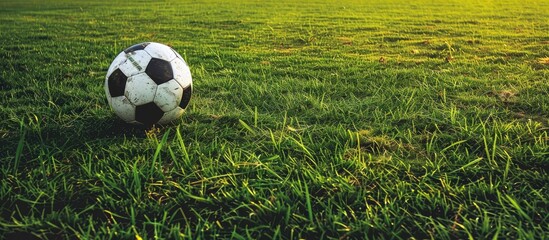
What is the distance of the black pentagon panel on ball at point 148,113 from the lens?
276 centimetres

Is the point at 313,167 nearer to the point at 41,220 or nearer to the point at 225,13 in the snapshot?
the point at 41,220

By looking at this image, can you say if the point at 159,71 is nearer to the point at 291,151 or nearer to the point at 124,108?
the point at 124,108

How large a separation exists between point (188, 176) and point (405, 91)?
2464 millimetres

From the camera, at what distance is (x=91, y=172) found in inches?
88.4

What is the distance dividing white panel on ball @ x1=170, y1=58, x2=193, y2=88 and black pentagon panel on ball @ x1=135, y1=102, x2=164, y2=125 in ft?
0.87

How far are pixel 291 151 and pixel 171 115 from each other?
100 cm

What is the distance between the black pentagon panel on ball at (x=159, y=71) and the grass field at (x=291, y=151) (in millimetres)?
394

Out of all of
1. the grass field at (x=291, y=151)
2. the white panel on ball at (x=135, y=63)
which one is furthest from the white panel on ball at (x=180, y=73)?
the grass field at (x=291, y=151)

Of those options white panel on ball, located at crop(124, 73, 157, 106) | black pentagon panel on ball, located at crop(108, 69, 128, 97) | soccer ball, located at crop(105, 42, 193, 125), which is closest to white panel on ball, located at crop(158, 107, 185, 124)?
soccer ball, located at crop(105, 42, 193, 125)

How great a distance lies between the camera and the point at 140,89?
2742 millimetres

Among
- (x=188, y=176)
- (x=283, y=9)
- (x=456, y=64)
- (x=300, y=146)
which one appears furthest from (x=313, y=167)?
(x=283, y=9)

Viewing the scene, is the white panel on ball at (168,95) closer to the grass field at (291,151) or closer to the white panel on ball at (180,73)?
the white panel on ball at (180,73)

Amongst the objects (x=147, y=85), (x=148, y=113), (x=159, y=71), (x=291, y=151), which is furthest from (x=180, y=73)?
(x=291, y=151)

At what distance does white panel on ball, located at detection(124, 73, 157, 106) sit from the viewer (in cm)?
274
